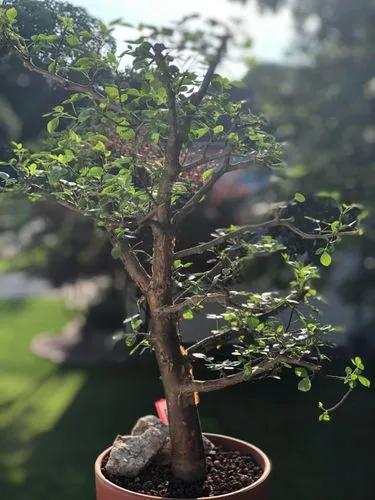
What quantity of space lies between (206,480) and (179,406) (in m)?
0.17

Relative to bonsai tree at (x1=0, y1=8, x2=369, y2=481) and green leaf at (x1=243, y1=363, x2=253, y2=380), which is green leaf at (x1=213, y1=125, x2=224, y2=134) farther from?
green leaf at (x1=243, y1=363, x2=253, y2=380)

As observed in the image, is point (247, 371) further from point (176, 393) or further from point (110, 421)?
point (110, 421)

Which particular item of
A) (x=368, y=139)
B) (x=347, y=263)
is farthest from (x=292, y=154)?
(x=347, y=263)

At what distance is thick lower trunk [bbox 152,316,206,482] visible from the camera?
1.43 m

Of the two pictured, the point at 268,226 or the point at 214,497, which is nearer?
the point at 214,497

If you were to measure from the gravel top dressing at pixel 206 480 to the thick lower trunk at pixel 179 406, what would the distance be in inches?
1.1

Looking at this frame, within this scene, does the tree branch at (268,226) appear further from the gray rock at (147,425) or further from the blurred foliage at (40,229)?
the blurred foliage at (40,229)

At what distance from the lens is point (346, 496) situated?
1.91 meters

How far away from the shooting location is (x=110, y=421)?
241 cm

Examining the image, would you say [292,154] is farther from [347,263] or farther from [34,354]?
[34,354]

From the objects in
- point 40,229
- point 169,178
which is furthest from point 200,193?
point 40,229

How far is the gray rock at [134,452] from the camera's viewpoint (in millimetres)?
1435

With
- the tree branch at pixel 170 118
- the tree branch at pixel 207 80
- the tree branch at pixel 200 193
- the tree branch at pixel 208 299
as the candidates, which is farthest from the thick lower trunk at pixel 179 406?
the tree branch at pixel 207 80

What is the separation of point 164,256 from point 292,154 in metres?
0.57
